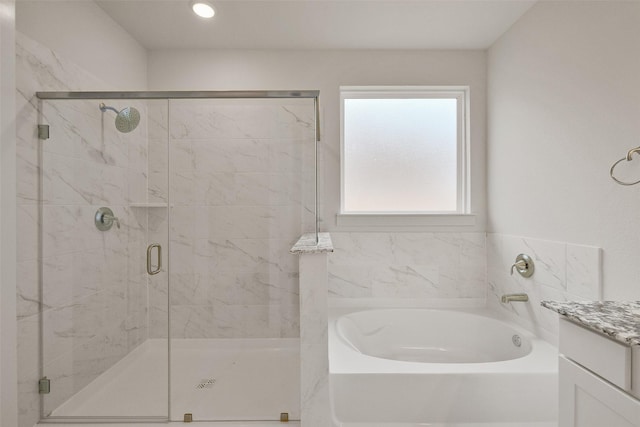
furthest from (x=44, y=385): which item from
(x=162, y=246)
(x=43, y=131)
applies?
(x=43, y=131)

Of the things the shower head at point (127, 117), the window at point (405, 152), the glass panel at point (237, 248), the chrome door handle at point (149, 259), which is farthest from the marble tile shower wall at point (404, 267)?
the shower head at point (127, 117)

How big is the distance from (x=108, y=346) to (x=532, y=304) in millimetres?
2491

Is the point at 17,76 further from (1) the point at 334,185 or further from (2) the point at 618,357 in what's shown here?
(2) the point at 618,357

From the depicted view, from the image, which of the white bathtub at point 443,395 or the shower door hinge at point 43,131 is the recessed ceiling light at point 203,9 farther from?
the white bathtub at point 443,395

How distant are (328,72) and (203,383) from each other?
88.7 inches

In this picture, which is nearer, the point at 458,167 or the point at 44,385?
the point at 44,385

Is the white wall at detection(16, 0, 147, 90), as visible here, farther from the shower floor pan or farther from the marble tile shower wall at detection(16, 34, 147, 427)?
the shower floor pan

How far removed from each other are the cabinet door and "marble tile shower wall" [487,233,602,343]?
0.78 meters

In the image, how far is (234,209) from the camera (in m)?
1.73

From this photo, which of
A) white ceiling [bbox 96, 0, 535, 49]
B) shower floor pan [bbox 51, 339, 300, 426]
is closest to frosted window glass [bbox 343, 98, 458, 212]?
white ceiling [bbox 96, 0, 535, 49]

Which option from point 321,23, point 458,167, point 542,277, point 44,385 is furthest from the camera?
point 458,167

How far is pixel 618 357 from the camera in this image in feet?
2.57

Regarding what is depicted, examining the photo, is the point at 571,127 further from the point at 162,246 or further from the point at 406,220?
the point at 162,246

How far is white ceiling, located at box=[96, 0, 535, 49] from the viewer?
1879 mm
